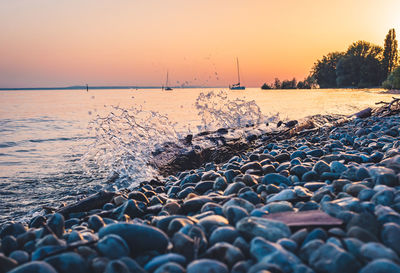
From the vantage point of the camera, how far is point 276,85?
326ft

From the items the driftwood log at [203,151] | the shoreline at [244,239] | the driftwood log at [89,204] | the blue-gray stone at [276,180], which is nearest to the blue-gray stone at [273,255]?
the shoreline at [244,239]

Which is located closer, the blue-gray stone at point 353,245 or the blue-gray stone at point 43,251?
the blue-gray stone at point 353,245

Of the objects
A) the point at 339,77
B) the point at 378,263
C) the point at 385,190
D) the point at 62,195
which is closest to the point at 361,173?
the point at 385,190

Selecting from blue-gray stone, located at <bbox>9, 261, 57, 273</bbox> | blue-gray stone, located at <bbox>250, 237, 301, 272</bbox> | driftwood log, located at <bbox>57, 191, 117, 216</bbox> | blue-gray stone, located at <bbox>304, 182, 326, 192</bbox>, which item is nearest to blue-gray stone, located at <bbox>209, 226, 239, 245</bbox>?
blue-gray stone, located at <bbox>250, 237, 301, 272</bbox>

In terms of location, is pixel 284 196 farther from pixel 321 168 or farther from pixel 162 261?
pixel 162 261

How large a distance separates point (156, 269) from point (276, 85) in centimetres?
10286

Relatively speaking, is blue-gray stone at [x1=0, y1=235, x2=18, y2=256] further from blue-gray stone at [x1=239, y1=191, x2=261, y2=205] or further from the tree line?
the tree line

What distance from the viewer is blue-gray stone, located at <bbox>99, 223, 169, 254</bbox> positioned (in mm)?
1416

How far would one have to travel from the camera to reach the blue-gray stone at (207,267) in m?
1.15

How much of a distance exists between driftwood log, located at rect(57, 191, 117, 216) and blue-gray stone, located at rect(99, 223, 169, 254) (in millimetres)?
1425

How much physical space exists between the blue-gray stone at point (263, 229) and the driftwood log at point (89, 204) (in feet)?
5.78

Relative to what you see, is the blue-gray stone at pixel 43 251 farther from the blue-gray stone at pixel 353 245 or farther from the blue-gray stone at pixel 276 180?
the blue-gray stone at pixel 276 180

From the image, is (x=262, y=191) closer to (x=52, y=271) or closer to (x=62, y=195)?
(x=52, y=271)

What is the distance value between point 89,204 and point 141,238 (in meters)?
1.56
